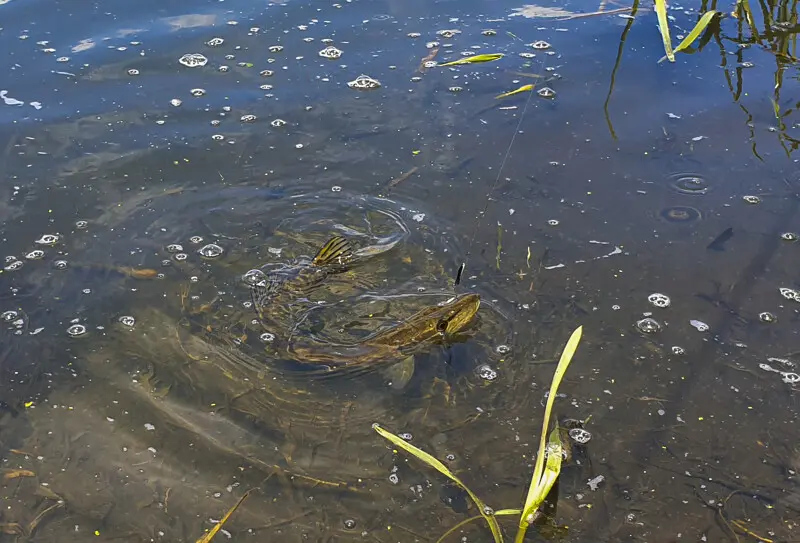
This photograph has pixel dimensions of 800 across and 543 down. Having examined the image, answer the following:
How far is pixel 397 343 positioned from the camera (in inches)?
120

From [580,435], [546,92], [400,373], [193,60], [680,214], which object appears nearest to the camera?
[580,435]

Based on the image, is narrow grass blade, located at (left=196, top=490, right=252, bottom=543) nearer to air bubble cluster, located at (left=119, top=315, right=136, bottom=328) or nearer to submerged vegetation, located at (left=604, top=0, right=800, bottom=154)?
air bubble cluster, located at (left=119, top=315, right=136, bottom=328)

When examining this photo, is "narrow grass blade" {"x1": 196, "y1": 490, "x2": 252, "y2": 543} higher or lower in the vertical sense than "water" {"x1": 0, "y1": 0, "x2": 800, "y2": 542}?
lower

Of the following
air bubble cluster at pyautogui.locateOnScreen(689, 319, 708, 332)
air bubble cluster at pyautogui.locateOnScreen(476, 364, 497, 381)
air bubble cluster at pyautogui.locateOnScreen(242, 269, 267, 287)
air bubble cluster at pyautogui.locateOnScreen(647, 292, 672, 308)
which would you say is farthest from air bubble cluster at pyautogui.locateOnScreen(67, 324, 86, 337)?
air bubble cluster at pyautogui.locateOnScreen(689, 319, 708, 332)

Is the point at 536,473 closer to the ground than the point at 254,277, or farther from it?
farther from it

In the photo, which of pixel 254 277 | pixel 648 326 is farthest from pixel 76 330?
pixel 648 326

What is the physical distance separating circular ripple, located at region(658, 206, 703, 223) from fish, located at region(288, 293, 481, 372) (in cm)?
128

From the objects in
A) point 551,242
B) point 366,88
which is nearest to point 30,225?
point 366,88

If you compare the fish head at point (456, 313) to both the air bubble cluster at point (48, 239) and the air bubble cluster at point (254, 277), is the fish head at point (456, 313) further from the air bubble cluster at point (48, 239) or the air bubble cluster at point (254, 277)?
the air bubble cluster at point (48, 239)

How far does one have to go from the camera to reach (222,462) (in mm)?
2643

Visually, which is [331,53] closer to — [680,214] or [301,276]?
[301,276]

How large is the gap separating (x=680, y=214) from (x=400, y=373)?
179 cm

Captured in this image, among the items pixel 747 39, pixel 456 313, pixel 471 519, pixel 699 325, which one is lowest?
pixel 471 519

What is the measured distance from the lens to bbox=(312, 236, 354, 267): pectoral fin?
11.5ft
